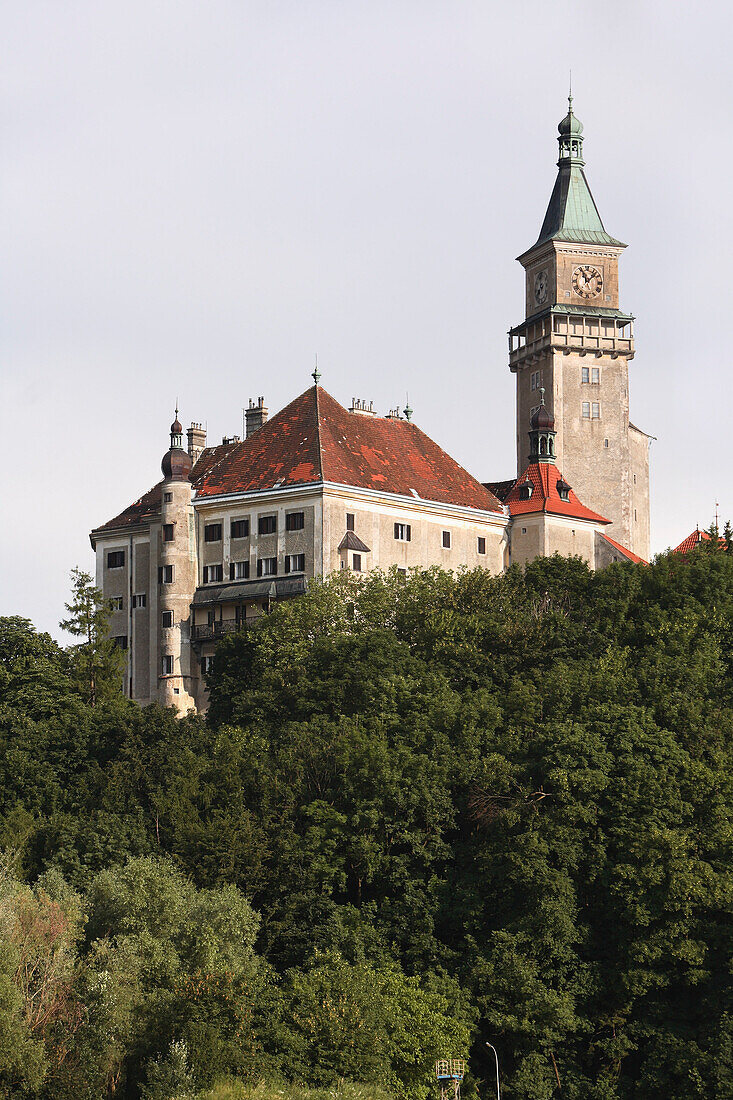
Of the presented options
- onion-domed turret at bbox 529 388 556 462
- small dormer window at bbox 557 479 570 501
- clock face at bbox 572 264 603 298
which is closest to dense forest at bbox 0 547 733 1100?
small dormer window at bbox 557 479 570 501

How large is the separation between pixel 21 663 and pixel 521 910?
29525 mm

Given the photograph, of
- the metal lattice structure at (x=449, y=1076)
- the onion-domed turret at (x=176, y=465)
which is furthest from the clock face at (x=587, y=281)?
the metal lattice structure at (x=449, y=1076)

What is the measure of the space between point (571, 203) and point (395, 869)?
2386 inches

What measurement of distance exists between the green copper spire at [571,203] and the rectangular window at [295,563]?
1321 inches

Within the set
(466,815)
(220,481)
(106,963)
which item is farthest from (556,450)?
(106,963)

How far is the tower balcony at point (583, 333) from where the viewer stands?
10944cm

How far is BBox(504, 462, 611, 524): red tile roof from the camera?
318 ft

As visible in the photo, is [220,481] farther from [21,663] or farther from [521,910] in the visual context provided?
[521,910]

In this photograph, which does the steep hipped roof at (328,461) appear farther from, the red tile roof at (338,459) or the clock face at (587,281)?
the clock face at (587,281)

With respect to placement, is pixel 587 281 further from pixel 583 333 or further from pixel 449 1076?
pixel 449 1076

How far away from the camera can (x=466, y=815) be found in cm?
6506

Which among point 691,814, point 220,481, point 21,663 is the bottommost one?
point 691,814

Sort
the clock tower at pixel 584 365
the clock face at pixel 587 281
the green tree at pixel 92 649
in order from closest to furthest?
the green tree at pixel 92 649
the clock tower at pixel 584 365
the clock face at pixel 587 281

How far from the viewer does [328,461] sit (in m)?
88.9
